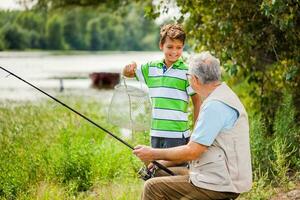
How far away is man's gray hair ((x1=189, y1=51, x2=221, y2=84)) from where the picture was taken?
3.89 m

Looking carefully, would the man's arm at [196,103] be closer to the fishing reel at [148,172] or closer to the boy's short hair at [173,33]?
the boy's short hair at [173,33]

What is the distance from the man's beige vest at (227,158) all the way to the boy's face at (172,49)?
37.8 inches

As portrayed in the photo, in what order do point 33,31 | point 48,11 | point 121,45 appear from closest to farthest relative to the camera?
point 48,11 → point 33,31 → point 121,45

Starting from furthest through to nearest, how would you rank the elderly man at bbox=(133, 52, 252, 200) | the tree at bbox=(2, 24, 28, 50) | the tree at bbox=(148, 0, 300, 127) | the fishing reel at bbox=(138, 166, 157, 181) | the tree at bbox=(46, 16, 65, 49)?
the tree at bbox=(46, 16, 65, 49), the tree at bbox=(2, 24, 28, 50), the tree at bbox=(148, 0, 300, 127), the fishing reel at bbox=(138, 166, 157, 181), the elderly man at bbox=(133, 52, 252, 200)

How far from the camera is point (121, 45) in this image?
333ft

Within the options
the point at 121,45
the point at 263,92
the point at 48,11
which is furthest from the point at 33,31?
the point at 263,92

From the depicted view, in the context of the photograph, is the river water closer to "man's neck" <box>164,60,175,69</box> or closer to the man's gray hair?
"man's neck" <box>164,60,175,69</box>

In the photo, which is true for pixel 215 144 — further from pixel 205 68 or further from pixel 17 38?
pixel 17 38

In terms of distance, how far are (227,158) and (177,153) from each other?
0.30 metres

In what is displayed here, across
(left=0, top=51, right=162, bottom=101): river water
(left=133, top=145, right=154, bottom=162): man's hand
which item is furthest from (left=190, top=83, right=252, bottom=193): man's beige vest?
(left=0, top=51, right=162, bottom=101): river water

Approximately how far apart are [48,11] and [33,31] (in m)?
55.7

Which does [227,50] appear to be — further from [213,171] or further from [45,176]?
[213,171]

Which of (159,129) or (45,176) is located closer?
(159,129)

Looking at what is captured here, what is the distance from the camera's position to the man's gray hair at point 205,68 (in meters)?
3.89
